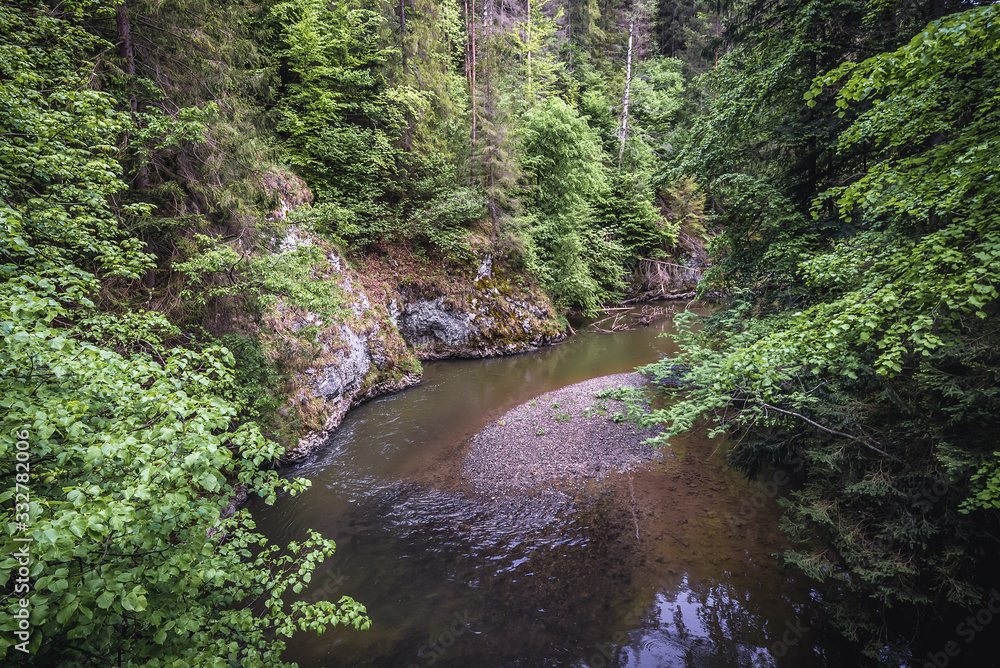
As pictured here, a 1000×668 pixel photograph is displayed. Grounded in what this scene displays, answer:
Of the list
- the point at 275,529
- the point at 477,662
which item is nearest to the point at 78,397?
the point at 477,662

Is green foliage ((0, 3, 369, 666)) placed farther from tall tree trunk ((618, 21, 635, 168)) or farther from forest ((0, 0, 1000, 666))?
tall tree trunk ((618, 21, 635, 168))

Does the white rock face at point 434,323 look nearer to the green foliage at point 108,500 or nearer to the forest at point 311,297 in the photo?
the forest at point 311,297

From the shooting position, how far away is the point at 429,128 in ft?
55.6

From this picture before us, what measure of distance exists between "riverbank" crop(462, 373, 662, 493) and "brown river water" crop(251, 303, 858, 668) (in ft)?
1.45

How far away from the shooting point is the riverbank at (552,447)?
28.6 feet

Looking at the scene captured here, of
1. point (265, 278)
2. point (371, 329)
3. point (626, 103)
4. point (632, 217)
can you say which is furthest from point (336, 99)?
point (626, 103)

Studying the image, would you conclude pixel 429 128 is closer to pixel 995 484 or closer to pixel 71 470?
pixel 71 470

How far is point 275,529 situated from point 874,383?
9765mm

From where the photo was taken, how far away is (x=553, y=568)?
625 cm

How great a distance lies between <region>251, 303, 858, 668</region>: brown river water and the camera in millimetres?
4969

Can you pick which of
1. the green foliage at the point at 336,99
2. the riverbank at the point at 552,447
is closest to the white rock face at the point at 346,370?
the riverbank at the point at 552,447

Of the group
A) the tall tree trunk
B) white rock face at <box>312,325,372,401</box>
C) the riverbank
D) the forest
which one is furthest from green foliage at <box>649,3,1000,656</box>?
the tall tree trunk

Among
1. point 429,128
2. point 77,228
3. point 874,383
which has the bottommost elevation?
point 874,383

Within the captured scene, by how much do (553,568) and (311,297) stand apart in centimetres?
643
